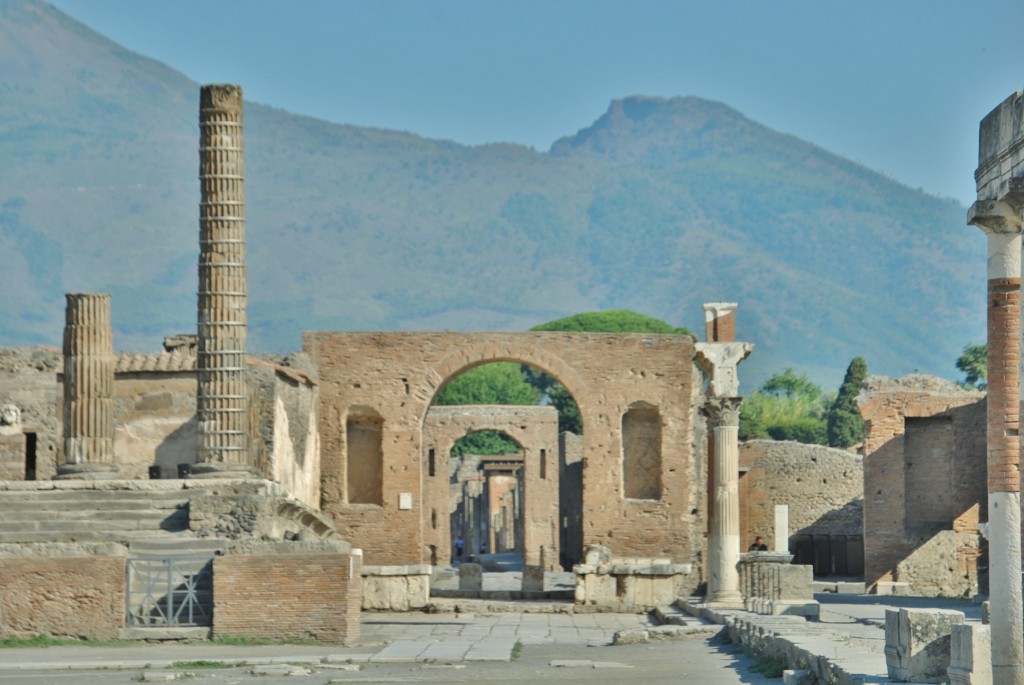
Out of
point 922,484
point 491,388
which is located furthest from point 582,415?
point 491,388

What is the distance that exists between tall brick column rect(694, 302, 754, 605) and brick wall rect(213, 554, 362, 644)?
31.1 feet

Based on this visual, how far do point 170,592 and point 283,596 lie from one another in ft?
3.90

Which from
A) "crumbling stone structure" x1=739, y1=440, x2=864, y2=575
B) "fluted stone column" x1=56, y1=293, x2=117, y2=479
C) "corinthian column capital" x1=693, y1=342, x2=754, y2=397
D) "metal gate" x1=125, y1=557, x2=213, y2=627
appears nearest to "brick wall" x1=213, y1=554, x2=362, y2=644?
"metal gate" x1=125, y1=557, x2=213, y2=627

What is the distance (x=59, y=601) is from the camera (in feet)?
70.4

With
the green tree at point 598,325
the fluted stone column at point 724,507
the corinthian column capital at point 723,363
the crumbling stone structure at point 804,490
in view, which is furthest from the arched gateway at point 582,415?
the green tree at point 598,325

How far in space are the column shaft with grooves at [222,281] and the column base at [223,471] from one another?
261 mm

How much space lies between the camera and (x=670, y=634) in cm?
2370

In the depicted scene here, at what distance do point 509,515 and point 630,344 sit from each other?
1468 inches

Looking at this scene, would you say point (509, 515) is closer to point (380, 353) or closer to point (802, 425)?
point (802, 425)

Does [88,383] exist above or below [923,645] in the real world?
above

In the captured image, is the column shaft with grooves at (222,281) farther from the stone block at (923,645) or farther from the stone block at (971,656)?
the stone block at (971,656)

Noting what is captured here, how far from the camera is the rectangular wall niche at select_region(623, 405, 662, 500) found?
3462cm

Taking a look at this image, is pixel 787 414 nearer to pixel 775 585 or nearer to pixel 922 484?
pixel 922 484

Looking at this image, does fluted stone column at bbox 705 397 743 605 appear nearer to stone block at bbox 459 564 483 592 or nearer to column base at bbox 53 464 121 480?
stone block at bbox 459 564 483 592
